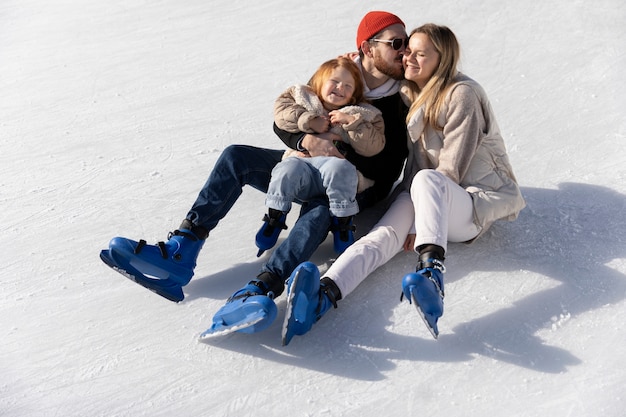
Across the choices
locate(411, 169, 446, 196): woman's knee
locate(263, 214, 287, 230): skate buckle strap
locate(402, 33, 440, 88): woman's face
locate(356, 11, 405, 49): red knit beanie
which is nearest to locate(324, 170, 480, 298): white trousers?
locate(411, 169, 446, 196): woman's knee

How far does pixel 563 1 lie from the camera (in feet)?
18.1

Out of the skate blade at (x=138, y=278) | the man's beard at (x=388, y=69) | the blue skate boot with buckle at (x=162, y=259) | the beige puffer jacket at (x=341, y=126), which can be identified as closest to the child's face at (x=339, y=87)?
the beige puffer jacket at (x=341, y=126)

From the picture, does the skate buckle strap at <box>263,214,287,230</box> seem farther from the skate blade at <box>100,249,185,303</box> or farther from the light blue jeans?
the skate blade at <box>100,249,185,303</box>

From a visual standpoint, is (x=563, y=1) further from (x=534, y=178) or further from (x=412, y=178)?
(x=412, y=178)

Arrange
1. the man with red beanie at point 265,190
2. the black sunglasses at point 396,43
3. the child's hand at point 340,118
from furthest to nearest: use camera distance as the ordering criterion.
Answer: the black sunglasses at point 396,43 → the child's hand at point 340,118 → the man with red beanie at point 265,190

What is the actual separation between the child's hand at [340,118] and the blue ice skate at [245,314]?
0.80 meters

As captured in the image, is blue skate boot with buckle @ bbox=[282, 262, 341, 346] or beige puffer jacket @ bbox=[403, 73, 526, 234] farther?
beige puffer jacket @ bbox=[403, 73, 526, 234]

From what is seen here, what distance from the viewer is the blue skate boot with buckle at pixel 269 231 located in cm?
305

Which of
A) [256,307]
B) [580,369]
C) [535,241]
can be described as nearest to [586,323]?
[580,369]

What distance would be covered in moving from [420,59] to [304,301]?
3.62 feet

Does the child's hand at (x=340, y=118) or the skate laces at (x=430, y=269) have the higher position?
the child's hand at (x=340, y=118)

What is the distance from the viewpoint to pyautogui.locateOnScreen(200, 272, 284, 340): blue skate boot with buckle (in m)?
2.48

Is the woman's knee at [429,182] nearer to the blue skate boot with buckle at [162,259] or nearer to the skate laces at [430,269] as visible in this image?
the skate laces at [430,269]

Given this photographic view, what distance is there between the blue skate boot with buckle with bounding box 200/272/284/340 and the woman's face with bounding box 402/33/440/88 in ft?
3.40
